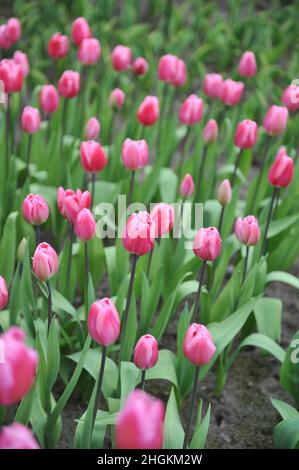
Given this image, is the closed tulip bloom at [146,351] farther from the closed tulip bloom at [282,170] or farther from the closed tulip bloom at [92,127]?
the closed tulip bloom at [92,127]

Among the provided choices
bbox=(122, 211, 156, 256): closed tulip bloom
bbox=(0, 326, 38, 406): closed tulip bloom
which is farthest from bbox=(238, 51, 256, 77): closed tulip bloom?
bbox=(0, 326, 38, 406): closed tulip bloom

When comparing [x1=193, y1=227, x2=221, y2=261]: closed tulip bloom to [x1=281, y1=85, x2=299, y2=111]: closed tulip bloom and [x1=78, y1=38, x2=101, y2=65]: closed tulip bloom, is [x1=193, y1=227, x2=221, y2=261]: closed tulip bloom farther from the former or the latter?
[x1=78, y1=38, x2=101, y2=65]: closed tulip bloom

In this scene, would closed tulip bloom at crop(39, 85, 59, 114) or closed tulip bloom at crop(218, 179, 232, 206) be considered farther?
closed tulip bloom at crop(39, 85, 59, 114)

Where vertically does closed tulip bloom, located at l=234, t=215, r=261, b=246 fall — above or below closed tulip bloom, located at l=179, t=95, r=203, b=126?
below

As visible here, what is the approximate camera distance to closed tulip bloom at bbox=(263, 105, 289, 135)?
2428mm

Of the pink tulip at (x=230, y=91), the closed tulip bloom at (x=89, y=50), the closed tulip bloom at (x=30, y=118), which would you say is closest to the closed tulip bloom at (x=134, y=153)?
the closed tulip bloom at (x=30, y=118)

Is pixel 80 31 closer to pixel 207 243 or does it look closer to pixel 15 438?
pixel 207 243

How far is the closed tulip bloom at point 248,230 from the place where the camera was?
193cm

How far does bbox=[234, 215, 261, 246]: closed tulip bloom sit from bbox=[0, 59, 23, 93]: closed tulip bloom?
0.90 meters

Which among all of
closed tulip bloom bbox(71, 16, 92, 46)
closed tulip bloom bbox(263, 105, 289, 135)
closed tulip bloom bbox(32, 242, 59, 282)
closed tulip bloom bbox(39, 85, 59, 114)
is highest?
closed tulip bloom bbox(71, 16, 92, 46)

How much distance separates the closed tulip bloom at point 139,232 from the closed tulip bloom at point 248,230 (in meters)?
0.40

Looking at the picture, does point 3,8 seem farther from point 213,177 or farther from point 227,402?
point 227,402

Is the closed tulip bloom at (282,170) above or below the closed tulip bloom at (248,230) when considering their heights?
above

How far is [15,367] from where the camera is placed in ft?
2.87
